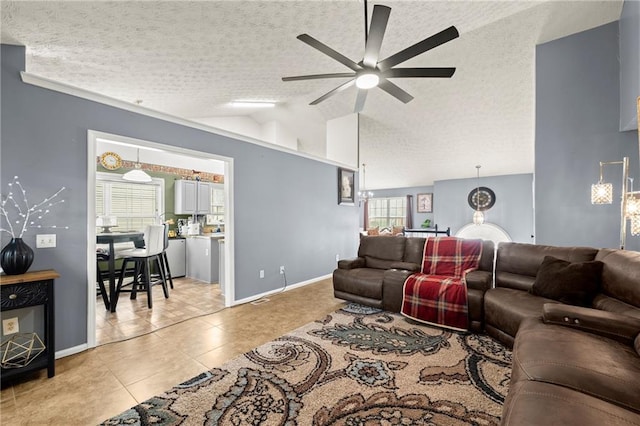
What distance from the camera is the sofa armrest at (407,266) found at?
362cm

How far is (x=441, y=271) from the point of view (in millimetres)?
3400

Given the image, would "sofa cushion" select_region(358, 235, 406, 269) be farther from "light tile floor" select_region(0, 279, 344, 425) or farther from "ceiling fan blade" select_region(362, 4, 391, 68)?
"ceiling fan blade" select_region(362, 4, 391, 68)

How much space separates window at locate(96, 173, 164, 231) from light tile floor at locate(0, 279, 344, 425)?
2.52m

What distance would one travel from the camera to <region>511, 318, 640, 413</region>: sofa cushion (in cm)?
113

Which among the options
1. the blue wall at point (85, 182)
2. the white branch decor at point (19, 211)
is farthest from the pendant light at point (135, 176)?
the white branch decor at point (19, 211)

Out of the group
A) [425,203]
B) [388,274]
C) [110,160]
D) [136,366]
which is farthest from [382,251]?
[425,203]

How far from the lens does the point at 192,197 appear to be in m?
5.98

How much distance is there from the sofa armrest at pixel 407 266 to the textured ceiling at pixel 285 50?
2.68 m

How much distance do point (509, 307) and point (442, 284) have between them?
0.67 m

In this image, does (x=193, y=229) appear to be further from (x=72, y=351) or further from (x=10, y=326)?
(x=10, y=326)

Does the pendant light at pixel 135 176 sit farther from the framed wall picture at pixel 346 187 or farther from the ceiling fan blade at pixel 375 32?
the ceiling fan blade at pixel 375 32

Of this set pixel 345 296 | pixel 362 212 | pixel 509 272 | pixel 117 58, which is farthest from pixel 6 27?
pixel 362 212

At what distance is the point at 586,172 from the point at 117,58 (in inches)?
209

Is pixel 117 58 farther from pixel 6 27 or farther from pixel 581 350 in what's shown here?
pixel 581 350
